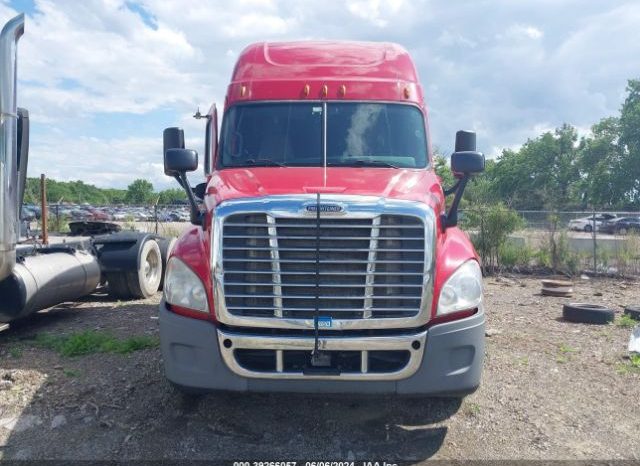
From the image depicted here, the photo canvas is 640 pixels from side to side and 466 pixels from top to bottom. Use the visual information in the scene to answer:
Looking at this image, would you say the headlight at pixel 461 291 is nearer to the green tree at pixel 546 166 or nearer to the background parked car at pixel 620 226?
the background parked car at pixel 620 226

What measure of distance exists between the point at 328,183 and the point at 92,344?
366 centimetres

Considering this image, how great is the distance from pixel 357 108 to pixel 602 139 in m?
59.7

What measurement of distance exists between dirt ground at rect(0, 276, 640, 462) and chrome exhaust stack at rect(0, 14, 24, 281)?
4.19ft

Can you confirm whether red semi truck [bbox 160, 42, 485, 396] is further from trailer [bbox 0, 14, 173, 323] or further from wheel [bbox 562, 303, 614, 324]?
wheel [bbox 562, 303, 614, 324]

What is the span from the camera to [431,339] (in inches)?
161

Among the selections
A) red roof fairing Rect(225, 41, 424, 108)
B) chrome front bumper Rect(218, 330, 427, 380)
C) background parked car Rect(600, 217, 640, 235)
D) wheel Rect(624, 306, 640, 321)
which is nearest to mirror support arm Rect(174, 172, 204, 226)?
chrome front bumper Rect(218, 330, 427, 380)

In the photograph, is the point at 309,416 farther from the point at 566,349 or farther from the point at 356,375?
the point at 566,349

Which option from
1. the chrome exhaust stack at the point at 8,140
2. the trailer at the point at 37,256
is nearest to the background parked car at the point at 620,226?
the trailer at the point at 37,256

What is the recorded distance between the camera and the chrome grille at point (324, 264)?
4148 mm

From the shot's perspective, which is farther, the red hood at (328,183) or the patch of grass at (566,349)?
the patch of grass at (566,349)

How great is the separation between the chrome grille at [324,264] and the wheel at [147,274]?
18.4 feet

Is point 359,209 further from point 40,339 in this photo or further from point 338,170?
point 40,339

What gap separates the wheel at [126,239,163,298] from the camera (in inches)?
368

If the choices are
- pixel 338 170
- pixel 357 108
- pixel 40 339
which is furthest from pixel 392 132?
pixel 40 339
